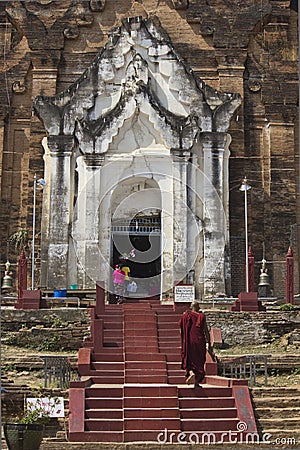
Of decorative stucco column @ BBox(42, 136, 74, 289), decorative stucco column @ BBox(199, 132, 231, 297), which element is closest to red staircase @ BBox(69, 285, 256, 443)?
decorative stucco column @ BBox(199, 132, 231, 297)

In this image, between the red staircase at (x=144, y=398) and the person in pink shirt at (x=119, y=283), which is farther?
the person in pink shirt at (x=119, y=283)

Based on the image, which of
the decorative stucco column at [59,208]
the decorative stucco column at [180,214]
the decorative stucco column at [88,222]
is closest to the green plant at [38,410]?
the decorative stucco column at [88,222]

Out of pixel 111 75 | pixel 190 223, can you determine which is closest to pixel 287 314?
pixel 190 223

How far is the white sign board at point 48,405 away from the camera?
13.1 m

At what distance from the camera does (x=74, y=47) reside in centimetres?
2692

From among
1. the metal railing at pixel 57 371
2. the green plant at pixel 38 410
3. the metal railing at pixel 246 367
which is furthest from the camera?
the metal railing at pixel 246 367

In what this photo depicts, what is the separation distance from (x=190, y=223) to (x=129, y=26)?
19.5 ft

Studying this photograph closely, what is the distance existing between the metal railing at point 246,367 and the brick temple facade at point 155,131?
7341mm

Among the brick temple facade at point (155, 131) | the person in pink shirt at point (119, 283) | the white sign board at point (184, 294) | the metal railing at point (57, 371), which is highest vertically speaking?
the brick temple facade at point (155, 131)

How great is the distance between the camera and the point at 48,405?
13289 mm

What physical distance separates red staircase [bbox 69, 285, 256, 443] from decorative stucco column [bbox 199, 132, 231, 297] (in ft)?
22.4

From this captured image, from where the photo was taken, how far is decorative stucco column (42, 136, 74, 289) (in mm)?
23391

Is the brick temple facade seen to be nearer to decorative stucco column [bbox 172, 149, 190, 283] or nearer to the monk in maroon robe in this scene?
decorative stucco column [bbox 172, 149, 190, 283]

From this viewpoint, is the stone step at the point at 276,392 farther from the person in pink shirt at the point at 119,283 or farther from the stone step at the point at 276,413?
the person in pink shirt at the point at 119,283
